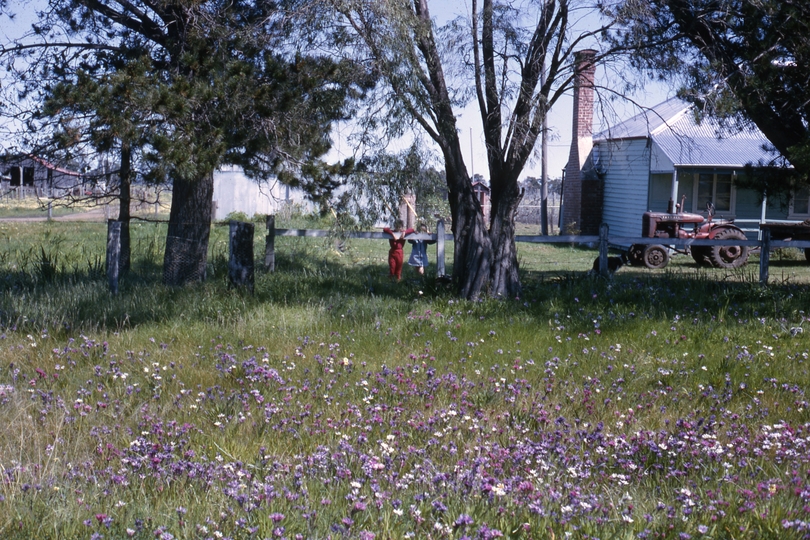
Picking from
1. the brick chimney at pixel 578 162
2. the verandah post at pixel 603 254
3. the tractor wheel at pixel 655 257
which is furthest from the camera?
the brick chimney at pixel 578 162

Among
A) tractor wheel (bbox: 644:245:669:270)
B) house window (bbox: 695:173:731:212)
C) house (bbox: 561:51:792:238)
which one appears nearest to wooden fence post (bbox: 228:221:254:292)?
tractor wheel (bbox: 644:245:669:270)

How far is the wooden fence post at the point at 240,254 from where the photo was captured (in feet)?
33.1

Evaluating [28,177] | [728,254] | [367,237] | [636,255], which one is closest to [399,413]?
[367,237]

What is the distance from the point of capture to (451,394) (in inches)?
241

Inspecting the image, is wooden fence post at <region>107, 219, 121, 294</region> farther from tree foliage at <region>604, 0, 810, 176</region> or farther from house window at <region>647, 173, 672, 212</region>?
house window at <region>647, 173, 672, 212</region>

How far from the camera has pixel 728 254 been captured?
1895 cm

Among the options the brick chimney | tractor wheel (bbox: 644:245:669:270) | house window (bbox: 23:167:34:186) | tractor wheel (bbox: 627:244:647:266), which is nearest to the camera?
house window (bbox: 23:167:34:186)

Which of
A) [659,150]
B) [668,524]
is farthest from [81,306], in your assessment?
[659,150]

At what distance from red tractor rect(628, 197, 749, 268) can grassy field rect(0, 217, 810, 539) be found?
7.72 metres

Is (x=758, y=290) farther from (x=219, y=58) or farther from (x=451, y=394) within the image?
(x=219, y=58)

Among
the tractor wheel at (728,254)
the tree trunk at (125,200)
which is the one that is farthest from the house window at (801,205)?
the tree trunk at (125,200)

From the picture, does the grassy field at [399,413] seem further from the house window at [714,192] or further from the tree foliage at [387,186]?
the house window at [714,192]

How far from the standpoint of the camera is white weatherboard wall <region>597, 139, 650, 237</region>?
2461 cm

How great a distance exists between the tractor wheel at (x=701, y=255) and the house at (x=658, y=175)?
271cm
